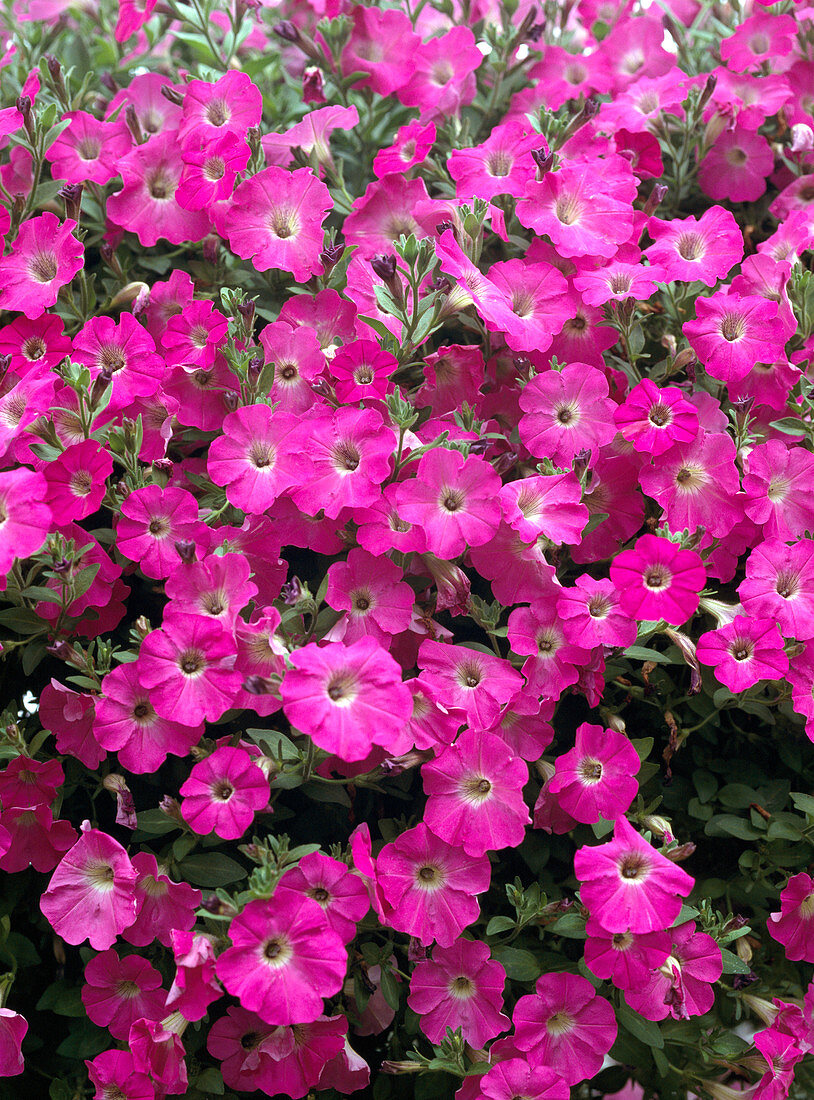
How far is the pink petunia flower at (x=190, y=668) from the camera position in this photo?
0.91 metres

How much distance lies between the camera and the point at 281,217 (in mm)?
1186

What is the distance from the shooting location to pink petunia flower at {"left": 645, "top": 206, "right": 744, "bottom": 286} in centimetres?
117

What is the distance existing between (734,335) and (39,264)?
884 millimetres

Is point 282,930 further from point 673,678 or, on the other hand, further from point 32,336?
point 32,336

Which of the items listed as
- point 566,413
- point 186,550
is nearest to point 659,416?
point 566,413

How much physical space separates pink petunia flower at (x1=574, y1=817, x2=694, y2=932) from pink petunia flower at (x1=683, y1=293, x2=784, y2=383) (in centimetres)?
56

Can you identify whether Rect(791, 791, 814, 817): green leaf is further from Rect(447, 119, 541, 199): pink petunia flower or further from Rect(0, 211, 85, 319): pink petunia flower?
Rect(0, 211, 85, 319): pink petunia flower

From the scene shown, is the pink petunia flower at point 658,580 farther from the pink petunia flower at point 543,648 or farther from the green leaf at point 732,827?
the green leaf at point 732,827

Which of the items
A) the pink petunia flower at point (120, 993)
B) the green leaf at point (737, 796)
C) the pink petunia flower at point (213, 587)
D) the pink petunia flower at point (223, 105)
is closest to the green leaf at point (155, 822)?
the pink petunia flower at point (120, 993)

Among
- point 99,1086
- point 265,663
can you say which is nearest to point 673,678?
point 265,663

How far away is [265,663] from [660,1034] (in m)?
0.61

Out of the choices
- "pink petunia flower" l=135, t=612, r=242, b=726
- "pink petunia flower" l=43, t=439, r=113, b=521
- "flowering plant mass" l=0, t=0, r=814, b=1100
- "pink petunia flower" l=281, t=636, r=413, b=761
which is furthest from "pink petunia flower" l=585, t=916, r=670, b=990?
"pink petunia flower" l=43, t=439, r=113, b=521

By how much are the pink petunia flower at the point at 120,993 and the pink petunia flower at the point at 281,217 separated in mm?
824

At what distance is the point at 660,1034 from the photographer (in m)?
1.03
